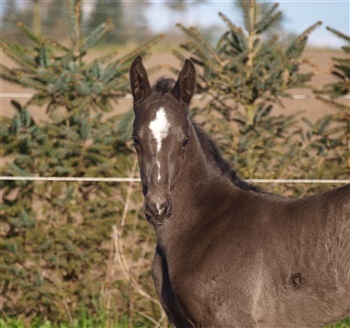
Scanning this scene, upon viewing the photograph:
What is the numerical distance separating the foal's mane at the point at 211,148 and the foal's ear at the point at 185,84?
0.06 metres

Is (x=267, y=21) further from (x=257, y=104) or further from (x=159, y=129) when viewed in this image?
(x=159, y=129)

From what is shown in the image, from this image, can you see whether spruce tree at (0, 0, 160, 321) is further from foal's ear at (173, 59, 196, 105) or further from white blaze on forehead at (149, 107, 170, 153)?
white blaze on forehead at (149, 107, 170, 153)

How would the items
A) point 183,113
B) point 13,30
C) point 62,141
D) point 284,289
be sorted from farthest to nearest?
point 13,30, point 62,141, point 183,113, point 284,289

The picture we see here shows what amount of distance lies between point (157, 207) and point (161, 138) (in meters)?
0.39

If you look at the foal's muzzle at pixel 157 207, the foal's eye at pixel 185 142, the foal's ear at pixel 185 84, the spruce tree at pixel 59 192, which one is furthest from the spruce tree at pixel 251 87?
the foal's muzzle at pixel 157 207

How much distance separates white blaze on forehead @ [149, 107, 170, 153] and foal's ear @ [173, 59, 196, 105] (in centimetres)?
29

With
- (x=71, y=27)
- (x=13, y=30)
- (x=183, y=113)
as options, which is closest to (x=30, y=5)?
(x=13, y=30)

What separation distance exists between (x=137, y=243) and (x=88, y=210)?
1.69 feet

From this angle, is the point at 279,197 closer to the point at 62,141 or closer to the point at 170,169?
the point at 170,169

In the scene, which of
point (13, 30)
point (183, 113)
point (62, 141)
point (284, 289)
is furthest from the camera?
point (13, 30)

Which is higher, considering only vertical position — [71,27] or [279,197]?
[71,27]

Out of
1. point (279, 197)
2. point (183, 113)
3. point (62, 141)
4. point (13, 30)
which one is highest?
point (183, 113)

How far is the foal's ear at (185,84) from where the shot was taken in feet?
14.2

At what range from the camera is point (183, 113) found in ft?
14.0
